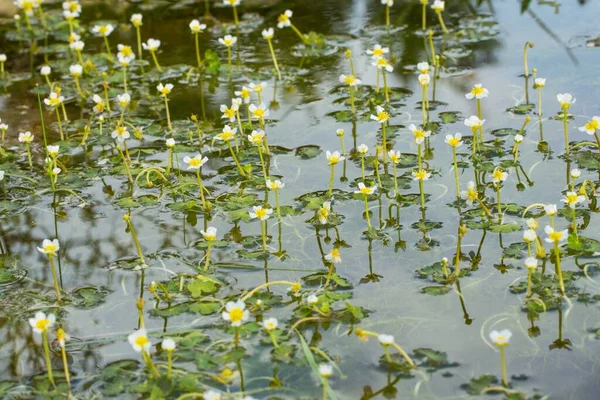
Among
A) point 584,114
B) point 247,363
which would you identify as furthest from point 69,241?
point 584,114

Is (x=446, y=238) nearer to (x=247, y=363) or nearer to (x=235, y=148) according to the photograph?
(x=247, y=363)

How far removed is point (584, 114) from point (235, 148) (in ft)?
5.62

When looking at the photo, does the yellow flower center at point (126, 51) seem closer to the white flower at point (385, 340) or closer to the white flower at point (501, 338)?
the white flower at point (385, 340)

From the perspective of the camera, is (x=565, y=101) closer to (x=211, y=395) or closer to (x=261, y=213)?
(x=261, y=213)

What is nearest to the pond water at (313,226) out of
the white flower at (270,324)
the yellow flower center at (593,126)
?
the white flower at (270,324)

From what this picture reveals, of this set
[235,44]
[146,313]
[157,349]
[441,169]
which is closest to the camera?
[157,349]

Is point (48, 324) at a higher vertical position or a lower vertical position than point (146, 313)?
higher

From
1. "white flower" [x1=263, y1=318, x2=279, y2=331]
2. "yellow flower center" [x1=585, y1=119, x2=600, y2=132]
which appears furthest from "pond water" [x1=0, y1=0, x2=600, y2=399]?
"yellow flower center" [x1=585, y1=119, x2=600, y2=132]

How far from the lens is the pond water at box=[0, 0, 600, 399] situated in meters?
2.76

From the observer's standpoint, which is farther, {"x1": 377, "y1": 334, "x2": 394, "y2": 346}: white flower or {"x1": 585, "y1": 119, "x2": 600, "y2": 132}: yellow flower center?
{"x1": 585, "y1": 119, "x2": 600, "y2": 132}: yellow flower center

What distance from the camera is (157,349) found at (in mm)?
2873

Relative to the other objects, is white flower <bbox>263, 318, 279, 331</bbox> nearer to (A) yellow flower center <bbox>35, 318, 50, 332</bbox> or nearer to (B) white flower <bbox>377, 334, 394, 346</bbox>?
(B) white flower <bbox>377, 334, 394, 346</bbox>

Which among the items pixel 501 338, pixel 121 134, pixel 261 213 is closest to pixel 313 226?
pixel 261 213

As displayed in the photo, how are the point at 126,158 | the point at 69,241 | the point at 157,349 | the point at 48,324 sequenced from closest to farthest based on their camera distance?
the point at 48,324 → the point at 157,349 → the point at 69,241 → the point at 126,158
